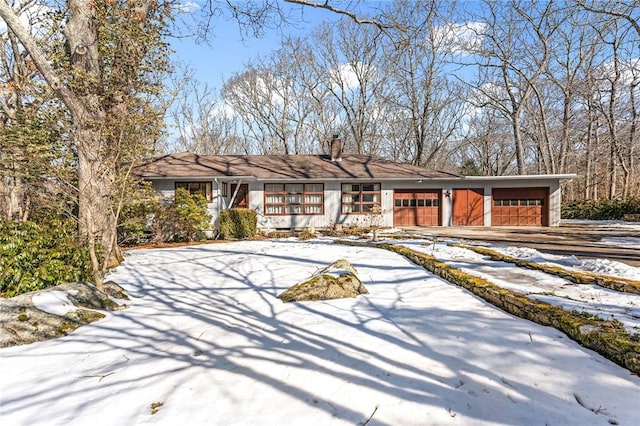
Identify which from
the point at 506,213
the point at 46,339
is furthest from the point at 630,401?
the point at 506,213

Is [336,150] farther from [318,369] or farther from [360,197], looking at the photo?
[318,369]

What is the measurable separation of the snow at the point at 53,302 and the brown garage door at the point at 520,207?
17.1 m

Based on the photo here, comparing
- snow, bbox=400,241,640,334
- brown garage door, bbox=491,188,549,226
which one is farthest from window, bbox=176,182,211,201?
brown garage door, bbox=491,188,549,226

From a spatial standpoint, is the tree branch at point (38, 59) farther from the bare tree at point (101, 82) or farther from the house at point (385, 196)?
the house at point (385, 196)

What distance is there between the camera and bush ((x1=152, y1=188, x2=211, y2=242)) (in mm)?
11883

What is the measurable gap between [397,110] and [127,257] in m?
25.0

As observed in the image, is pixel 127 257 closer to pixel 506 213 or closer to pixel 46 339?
pixel 46 339

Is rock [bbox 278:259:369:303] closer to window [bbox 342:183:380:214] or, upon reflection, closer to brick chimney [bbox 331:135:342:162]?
window [bbox 342:183:380:214]

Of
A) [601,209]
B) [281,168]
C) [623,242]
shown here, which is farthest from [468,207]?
[601,209]

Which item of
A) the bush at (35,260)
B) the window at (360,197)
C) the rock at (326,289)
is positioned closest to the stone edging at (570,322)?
the rock at (326,289)

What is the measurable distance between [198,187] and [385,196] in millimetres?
8855

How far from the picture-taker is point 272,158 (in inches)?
725

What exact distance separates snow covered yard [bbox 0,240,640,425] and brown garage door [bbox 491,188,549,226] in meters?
13.5

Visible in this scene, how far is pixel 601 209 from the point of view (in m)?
19.9
